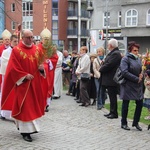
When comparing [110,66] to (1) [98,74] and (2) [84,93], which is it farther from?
(2) [84,93]

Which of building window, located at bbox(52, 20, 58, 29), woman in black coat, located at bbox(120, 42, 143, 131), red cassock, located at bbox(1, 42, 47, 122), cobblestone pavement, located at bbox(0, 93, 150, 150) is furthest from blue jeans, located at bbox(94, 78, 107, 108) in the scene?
building window, located at bbox(52, 20, 58, 29)

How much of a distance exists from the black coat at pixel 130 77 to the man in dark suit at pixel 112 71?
150 cm

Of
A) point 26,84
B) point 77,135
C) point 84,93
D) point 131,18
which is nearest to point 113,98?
point 84,93

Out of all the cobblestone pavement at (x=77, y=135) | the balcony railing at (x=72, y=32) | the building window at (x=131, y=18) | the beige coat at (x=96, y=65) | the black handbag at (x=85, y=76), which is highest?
the building window at (x=131, y=18)

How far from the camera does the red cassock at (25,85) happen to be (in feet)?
21.7

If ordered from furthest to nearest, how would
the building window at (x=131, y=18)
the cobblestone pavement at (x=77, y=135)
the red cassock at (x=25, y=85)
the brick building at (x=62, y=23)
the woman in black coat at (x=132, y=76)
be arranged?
the brick building at (x=62, y=23)
the building window at (x=131, y=18)
the woman in black coat at (x=132, y=76)
the red cassock at (x=25, y=85)
the cobblestone pavement at (x=77, y=135)

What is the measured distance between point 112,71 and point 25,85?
3257 mm

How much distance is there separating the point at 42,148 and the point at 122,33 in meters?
36.9

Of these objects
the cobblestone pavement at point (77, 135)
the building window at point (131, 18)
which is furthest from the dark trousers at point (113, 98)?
the building window at point (131, 18)

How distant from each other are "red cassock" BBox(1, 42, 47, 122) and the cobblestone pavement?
21.3 inches

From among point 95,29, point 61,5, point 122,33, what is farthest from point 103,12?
point 61,5

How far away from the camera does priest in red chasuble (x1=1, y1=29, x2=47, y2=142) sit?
6609mm

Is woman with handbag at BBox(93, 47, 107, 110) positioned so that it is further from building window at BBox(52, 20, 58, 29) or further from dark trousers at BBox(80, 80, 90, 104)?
building window at BBox(52, 20, 58, 29)

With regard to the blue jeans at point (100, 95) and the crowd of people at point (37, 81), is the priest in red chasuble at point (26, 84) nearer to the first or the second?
the crowd of people at point (37, 81)
